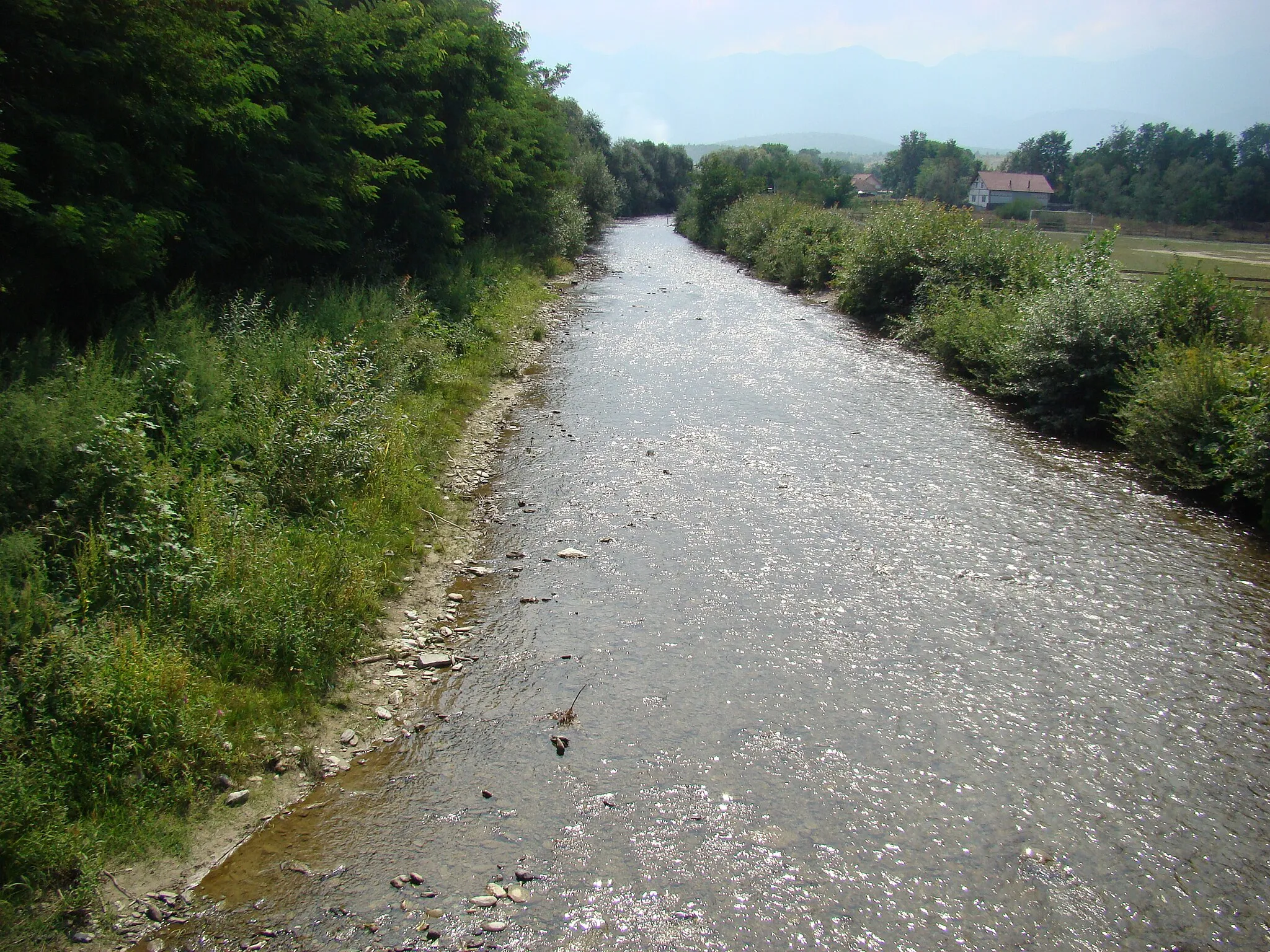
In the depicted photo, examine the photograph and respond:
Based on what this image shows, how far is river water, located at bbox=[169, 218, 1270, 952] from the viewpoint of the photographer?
4734 millimetres

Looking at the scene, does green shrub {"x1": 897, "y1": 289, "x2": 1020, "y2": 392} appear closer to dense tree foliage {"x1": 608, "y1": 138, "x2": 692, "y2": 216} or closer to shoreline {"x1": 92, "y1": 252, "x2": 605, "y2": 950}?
shoreline {"x1": 92, "y1": 252, "x2": 605, "y2": 950}

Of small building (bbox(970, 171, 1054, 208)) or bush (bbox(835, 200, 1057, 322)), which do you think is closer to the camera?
bush (bbox(835, 200, 1057, 322))

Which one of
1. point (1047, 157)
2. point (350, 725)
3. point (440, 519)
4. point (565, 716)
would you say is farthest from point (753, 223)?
point (1047, 157)

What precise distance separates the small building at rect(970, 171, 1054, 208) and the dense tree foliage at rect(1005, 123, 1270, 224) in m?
2.14

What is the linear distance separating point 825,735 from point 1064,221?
68.5 metres

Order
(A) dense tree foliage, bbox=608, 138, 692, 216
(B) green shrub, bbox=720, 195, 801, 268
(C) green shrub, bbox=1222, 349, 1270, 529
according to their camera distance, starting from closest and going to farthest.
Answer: (C) green shrub, bbox=1222, 349, 1270, 529 < (B) green shrub, bbox=720, 195, 801, 268 < (A) dense tree foliage, bbox=608, 138, 692, 216

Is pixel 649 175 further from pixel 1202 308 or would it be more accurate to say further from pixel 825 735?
pixel 825 735

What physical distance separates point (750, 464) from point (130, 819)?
9.38m

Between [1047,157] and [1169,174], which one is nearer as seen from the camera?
[1169,174]

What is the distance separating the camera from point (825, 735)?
6.32 metres

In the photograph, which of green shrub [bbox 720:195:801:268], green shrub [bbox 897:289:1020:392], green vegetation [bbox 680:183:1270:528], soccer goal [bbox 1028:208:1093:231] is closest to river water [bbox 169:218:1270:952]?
green vegetation [bbox 680:183:1270:528]

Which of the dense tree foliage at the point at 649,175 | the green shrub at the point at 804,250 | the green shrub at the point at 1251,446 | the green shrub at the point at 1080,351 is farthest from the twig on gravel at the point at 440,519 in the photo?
the dense tree foliage at the point at 649,175

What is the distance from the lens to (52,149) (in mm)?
8211

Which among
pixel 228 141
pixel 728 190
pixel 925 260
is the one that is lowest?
pixel 925 260
